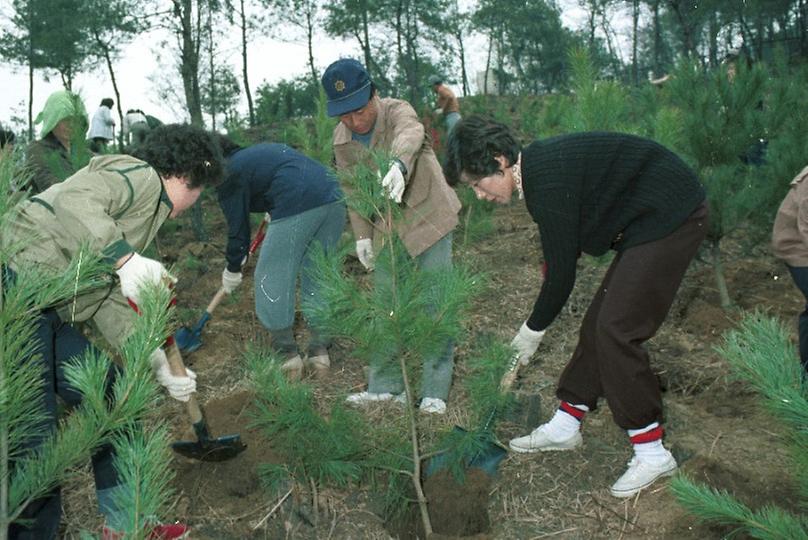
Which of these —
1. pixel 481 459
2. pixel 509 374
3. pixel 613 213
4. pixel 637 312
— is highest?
pixel 613 213

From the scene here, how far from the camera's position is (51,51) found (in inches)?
706

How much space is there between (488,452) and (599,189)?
1.10m

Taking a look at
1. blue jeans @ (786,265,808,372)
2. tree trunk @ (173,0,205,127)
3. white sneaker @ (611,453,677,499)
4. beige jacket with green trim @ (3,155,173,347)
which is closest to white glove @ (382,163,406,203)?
beige jacket with green trim @ (3,155,173,347)

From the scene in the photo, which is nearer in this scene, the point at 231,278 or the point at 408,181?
the point at 408,181

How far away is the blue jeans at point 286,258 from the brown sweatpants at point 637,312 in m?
1.48

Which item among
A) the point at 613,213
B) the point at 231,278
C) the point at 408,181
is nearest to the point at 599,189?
the point at 613,213

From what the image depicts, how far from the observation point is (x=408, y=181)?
3002 mm

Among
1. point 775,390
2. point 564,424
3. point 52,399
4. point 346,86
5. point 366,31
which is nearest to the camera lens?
point 775,390

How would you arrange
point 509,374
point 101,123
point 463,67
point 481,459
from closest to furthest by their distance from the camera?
point 509,374
point 481,459
point 101,123
point 463,67

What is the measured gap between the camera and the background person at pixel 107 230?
6.54 ft

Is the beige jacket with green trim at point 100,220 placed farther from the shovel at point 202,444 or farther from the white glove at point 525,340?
the white glove at point 525,340

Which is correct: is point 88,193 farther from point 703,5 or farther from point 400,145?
point 703,5

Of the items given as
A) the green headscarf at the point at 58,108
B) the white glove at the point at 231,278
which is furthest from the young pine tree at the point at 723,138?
the green headscarf at the point at 58,108

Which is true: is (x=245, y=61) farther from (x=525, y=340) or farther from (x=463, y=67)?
(x=525, y=340)
